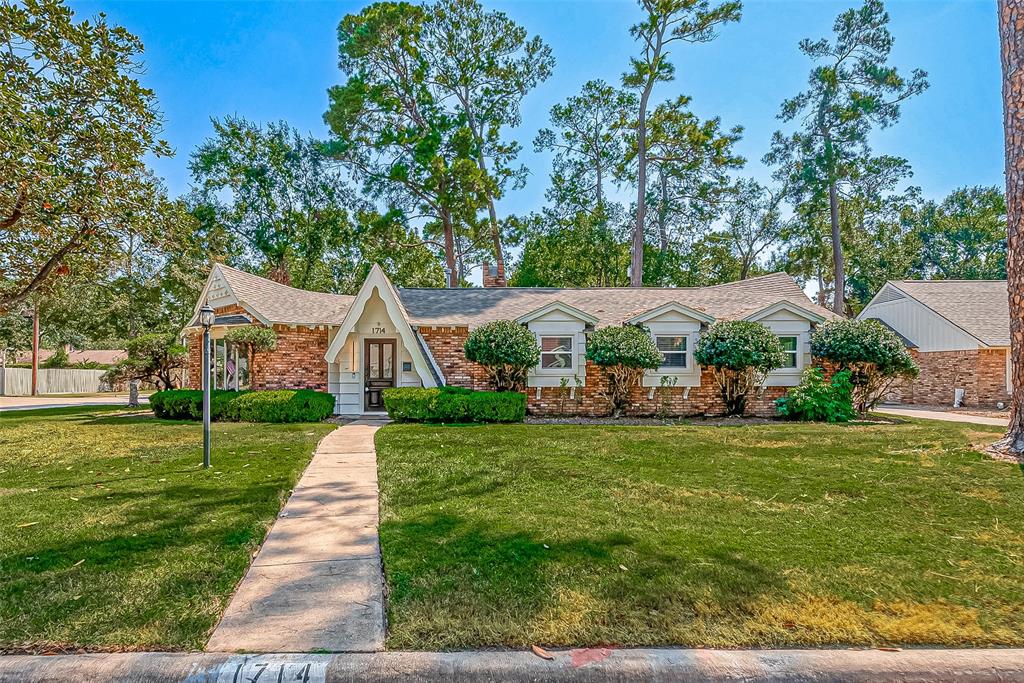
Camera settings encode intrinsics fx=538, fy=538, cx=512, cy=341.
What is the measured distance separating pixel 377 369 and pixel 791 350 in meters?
12.1

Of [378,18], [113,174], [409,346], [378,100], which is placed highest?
[378,18]

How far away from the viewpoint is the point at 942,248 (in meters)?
37.2

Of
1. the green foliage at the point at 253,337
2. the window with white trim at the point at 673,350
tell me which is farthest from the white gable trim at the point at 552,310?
the green foliage at the point at 253,337

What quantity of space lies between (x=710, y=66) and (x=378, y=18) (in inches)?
629

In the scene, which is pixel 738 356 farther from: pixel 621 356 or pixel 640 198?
pixel 640 198

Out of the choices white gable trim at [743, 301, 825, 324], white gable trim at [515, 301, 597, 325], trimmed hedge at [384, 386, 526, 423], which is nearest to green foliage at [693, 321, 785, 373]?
white gable trim at [743, 301, 825, 324]

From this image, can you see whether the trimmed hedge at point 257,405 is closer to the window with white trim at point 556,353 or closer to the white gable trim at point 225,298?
the white gable trim at point 225,298

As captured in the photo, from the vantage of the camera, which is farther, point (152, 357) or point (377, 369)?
point (152, 357)

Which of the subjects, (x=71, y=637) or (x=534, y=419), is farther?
(x=534, y=419)

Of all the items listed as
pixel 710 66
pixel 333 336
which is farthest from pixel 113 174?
pixel 710 66

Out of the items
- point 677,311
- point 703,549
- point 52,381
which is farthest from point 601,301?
point 52,381

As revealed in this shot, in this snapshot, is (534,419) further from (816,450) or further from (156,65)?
(156,65)

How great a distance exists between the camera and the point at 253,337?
14836 millimetres

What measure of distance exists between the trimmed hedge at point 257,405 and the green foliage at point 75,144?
421cm
